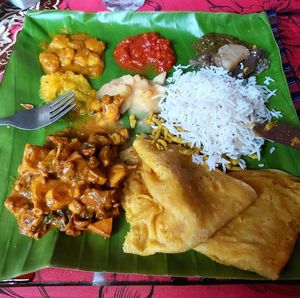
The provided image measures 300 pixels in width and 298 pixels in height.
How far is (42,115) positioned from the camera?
3.74 metres

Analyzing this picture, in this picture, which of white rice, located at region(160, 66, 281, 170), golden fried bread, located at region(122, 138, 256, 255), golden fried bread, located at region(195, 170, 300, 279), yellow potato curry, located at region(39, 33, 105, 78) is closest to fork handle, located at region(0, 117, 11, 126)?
yellow potato curry, located at region(39, 33, 105, 78)

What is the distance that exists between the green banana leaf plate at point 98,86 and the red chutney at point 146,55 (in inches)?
5.2

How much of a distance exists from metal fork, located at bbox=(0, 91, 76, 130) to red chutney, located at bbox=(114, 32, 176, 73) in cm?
94

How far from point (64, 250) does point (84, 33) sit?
9.57 ft

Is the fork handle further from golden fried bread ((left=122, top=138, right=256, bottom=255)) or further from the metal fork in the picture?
golden fried bread ((left=122, top=138, right=256, bottom=255))

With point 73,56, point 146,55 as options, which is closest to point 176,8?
point 146,55

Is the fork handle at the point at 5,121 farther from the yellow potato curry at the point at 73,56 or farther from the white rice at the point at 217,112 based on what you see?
the white rice at the point at 217,112

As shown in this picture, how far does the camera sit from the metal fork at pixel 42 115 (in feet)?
12.0

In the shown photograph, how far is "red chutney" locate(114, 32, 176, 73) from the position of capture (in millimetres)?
4379

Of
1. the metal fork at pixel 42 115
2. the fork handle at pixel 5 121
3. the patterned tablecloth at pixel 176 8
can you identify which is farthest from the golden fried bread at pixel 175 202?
the fork handle at pixel 5 121

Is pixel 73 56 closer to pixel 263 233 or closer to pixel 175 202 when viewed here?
pixel 175 202

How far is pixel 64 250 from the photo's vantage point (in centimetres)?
293

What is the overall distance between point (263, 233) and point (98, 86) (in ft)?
8.21

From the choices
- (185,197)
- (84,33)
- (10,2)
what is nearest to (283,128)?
(185,197)
